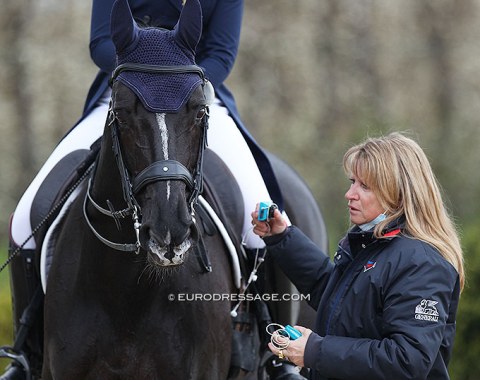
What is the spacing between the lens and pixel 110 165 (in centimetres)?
410

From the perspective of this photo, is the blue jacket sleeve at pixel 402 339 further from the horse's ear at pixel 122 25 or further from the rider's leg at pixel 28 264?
the rider's leg at pixel 28 264

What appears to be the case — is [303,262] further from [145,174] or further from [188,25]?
[188,25]

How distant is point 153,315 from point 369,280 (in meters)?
1.22

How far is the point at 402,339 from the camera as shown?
10.7 ft

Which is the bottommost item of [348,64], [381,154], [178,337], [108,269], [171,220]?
[178,337]

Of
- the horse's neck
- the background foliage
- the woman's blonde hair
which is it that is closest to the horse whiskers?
the horse's neck

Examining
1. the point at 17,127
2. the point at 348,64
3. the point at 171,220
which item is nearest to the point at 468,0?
the point at 348,64

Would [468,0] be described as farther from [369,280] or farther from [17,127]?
[369,280]

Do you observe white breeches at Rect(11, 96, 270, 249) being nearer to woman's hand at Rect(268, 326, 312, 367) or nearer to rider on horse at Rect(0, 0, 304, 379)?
rider on horse at Rect(0, 0, 304, 379)

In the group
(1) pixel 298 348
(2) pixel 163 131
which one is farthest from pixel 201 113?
(1) pixel 298 348

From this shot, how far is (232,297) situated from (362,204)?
1397 mm

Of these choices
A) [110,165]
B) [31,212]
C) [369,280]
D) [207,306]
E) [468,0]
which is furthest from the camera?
[468,0]

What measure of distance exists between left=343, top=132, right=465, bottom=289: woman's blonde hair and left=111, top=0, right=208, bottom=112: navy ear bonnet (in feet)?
2.62

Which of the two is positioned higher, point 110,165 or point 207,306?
point 110,165
